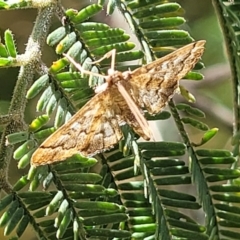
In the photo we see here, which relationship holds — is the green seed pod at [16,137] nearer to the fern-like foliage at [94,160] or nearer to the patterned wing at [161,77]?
the fern-like foliage at [94,160]

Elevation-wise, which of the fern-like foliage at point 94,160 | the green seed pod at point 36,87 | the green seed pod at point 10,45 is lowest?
the fern-like foliage at point 94,160

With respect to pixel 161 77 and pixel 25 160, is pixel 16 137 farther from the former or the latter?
pixel 161 77

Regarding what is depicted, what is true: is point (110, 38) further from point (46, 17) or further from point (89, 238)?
point (89, 238)

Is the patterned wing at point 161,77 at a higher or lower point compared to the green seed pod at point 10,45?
lower

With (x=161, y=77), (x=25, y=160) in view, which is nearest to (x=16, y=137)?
(x=25, y=160)

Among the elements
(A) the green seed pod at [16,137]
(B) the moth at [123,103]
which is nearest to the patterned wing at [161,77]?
(B) the moth at [123,103]
